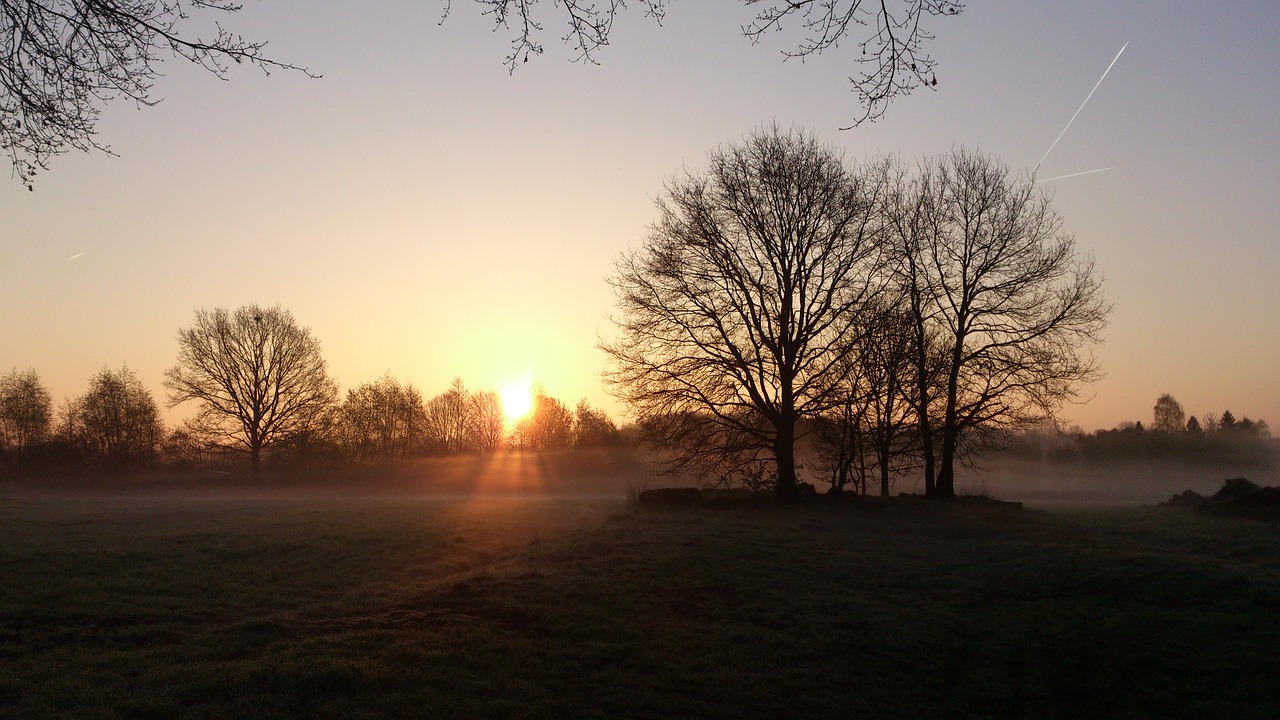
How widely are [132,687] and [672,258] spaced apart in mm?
20403

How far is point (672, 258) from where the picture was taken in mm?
25656

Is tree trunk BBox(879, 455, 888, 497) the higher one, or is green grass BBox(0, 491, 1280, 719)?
tree trunk BBox(879, 455, 888, 497)

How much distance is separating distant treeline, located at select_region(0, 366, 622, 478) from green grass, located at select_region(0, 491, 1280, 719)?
137 feet

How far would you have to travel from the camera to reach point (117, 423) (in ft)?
210

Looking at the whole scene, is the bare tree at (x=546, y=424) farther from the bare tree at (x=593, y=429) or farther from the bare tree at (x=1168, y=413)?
the bare tree at (x=1168, y=413)

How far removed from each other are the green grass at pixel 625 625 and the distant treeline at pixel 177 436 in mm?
41687

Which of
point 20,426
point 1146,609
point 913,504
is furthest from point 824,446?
point 20,426

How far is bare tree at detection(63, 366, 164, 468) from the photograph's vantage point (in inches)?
2450

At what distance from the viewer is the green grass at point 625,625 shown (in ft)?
24.3

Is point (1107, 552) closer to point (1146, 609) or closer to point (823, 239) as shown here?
point (1146, 609)

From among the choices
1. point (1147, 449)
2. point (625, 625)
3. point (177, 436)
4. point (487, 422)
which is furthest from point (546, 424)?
point (625, 625)

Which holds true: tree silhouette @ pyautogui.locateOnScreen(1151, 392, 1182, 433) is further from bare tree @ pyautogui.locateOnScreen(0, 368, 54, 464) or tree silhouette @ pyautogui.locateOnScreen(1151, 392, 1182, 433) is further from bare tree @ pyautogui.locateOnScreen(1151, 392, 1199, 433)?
bare tree @ pyautogui.locateOnScreen(0, 368, 54, 464)

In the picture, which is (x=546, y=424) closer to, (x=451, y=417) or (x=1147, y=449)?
(x=451, y=417)

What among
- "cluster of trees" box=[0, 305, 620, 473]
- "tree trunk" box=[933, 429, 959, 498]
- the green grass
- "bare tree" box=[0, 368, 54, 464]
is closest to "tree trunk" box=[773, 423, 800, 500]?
"tree trunk" box=[933, 429, 959, 498]
